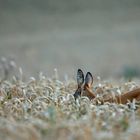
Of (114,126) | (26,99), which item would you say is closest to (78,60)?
(26,99)

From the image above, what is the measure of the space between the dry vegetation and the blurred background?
1023cm

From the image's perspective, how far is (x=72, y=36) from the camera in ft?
107

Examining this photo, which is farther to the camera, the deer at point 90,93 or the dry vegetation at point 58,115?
the deer at point 90,93

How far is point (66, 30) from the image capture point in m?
34.9

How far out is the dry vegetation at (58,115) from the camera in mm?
5984

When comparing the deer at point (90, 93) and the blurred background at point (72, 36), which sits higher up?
the blurred background at point (72, 36)

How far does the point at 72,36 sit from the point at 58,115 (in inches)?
1012

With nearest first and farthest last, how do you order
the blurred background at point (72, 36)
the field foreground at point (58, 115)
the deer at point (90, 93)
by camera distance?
the field foreground at point (58, 115), the deer at point (90, 93), the blurred background at point (72, 36)

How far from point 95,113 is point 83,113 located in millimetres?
370

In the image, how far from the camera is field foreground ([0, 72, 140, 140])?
5.98m

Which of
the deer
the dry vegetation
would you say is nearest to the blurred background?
the deer

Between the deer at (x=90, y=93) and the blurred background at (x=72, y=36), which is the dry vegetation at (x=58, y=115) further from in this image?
the blurred background at (x=72, y=36)

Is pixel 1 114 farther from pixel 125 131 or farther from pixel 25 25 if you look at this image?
pixel 25 25

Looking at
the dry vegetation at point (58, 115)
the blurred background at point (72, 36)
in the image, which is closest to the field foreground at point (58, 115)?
the dry vegetation at point (58, 115)
